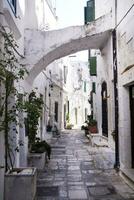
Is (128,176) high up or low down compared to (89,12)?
down

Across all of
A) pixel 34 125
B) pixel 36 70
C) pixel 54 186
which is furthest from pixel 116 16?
pixel 54 186

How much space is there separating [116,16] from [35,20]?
406 centimetres

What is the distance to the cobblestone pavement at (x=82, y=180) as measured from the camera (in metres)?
6.80

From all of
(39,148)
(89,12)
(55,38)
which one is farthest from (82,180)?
(89,12)

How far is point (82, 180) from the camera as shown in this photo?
8211mm

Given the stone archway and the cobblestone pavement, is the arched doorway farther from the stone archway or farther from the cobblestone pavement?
the stone archway

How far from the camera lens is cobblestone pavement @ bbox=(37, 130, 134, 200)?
6.80 metres

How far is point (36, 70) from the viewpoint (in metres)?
10.3

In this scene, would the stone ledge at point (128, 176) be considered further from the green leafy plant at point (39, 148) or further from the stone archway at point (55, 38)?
the stone archway at point (55, 38)

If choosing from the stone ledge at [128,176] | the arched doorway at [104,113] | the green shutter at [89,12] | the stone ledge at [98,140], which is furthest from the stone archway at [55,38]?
the green shutter at [89,12]

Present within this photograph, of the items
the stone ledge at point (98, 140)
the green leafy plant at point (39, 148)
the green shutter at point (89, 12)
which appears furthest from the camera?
the green shutter at point (89, 12)

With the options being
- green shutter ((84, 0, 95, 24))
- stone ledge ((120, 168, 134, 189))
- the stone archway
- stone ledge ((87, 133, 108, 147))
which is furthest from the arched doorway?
stone ledge ((120, 168, 134, 189))

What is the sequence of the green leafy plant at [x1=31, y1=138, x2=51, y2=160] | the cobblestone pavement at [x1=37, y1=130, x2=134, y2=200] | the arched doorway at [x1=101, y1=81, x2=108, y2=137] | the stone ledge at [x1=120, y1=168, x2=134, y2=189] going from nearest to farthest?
1. the cobblestone pavement at [x1=37, y1=130, x2=134, y2=200]
2. the stone ledge at [x1=120, y1=168, x2=134, y2=189]
3. the green leafy plant at [x1=31, y1=138, x2=51, y2=160]
4. the arched doorway at [x1=101, y1=81, x2=108, y2=137]

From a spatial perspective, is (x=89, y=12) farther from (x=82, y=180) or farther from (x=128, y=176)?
(x=128, y=176)
